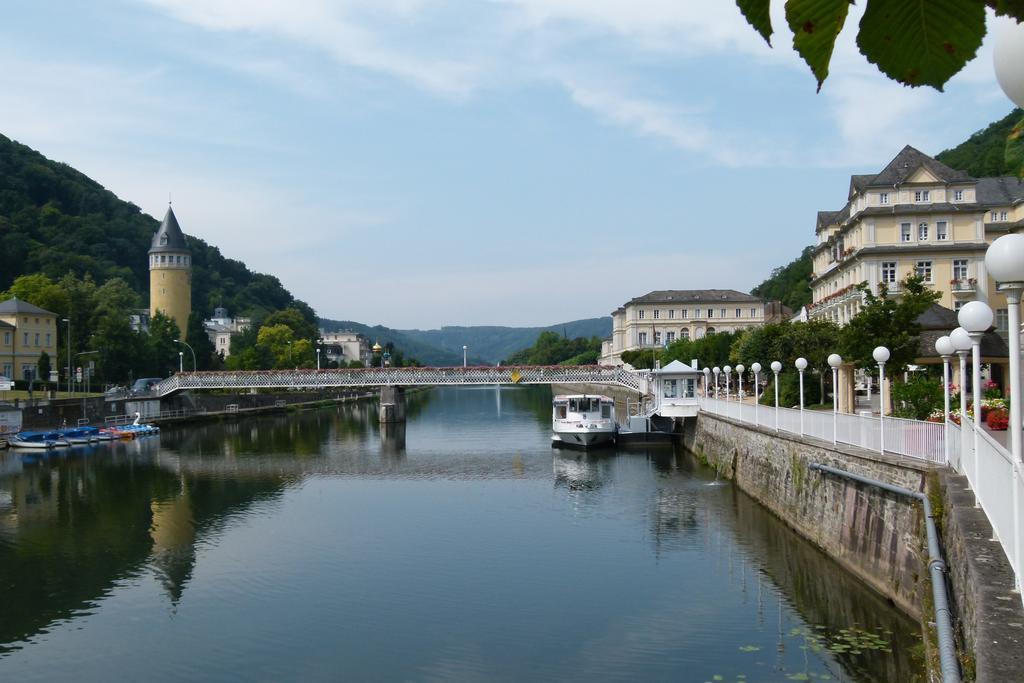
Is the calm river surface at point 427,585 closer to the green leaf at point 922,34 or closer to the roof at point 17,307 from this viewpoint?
the green leaf at point 922,34

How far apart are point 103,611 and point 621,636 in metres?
10.4

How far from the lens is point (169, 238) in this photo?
11406 centimetres

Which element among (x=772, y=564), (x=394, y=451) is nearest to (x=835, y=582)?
(x=772, y=564)

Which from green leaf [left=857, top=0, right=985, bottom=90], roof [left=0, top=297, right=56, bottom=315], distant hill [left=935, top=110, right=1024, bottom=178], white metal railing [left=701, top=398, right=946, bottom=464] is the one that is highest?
distant hill [left=935, top=110, right=1024, bottom=178]

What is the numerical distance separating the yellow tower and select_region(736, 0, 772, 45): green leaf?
117435 mm

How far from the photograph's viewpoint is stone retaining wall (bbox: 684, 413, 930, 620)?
49.4ft

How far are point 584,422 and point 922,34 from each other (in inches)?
1770

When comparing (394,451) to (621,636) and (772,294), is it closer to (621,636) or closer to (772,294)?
(621,636)

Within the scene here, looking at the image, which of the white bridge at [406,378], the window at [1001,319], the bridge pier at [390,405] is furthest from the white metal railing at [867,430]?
the bridge pier at [390,405]

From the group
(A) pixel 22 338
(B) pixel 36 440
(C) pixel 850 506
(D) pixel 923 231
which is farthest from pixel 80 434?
(D) pixel 923 231


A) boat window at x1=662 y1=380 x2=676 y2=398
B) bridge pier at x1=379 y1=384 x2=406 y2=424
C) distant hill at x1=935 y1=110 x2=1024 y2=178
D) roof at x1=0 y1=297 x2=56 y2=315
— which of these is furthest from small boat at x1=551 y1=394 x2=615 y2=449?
roof at x1=0 y1=297 x2=56 y2=315

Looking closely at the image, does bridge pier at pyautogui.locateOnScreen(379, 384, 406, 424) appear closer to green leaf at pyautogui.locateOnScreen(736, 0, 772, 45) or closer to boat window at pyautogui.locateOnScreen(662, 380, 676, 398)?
boat window at pyautogui.locateOnScreen(662, 380, 676, 398)

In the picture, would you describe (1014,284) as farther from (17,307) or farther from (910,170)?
(17,307)

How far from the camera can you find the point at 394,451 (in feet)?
159
